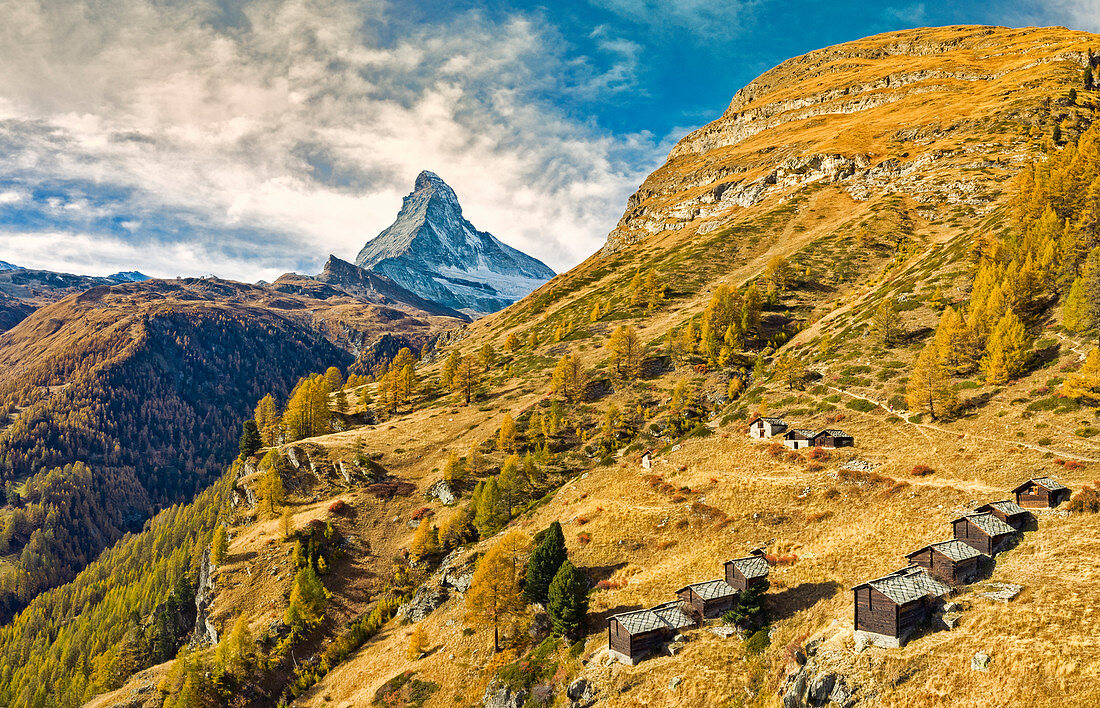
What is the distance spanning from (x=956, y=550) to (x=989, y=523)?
15.5 feet

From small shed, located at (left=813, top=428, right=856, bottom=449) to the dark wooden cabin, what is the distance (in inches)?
939

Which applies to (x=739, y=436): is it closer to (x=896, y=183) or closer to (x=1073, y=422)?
(x=1073, y=422)

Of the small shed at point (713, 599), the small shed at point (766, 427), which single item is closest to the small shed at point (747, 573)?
the small shed at point (713, 599)

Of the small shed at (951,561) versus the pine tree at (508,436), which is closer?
the small shed at (951,561)

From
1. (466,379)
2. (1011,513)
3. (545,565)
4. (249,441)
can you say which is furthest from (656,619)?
(249,441)

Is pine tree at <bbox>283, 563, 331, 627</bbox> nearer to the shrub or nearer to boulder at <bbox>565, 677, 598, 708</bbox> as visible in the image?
boulder at <bbox>565, 677, 598, 708</bbox>

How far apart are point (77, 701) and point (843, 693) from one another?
154 m

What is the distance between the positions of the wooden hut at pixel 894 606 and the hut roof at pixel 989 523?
7373mm

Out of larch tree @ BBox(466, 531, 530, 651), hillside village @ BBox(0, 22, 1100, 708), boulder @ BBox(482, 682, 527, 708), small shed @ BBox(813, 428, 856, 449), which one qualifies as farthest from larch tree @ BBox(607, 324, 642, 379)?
boulder @ BBox(482, 682, 527, 708)

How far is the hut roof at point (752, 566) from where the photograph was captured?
44.7m

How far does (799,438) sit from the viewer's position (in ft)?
231

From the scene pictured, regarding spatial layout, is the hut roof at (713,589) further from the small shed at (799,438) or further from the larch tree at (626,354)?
the larch tree at (626,354)

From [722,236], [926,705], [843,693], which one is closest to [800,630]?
[843,693]

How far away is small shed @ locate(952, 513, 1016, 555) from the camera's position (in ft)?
131
